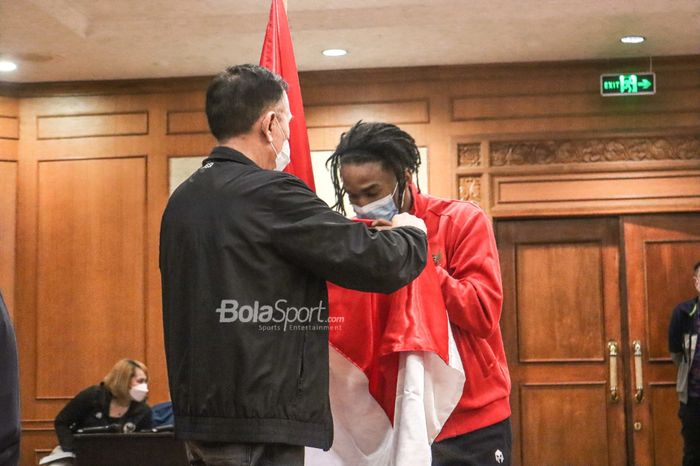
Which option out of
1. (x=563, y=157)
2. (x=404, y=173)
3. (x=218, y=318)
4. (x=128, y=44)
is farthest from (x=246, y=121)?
(x=563, y=157)

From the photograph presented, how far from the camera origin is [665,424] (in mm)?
6715

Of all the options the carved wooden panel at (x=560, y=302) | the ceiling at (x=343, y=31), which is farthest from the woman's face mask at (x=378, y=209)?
the carved wooden panel at (x=560, y=302)

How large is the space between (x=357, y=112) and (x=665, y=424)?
9.98 ft

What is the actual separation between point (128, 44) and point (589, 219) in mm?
3354

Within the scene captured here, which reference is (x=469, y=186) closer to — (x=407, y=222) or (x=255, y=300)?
(x=407, y=222)

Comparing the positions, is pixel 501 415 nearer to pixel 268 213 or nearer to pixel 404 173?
pixel 404 173

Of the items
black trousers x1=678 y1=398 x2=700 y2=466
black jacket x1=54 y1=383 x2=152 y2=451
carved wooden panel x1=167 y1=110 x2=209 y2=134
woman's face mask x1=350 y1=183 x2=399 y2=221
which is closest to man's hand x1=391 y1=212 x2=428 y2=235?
woman's face mask x1=350 y1=183 x2=399 y2=221

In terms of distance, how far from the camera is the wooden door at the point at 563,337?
676cm

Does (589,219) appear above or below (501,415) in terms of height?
above

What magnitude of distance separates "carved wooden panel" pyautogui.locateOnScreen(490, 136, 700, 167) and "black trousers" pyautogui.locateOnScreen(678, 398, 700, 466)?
175 centimetres

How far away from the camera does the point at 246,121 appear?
1.93m

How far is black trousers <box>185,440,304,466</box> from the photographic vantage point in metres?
1.75

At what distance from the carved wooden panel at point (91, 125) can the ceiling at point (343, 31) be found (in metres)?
0.39

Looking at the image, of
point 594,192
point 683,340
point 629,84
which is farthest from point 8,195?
point 683,340
